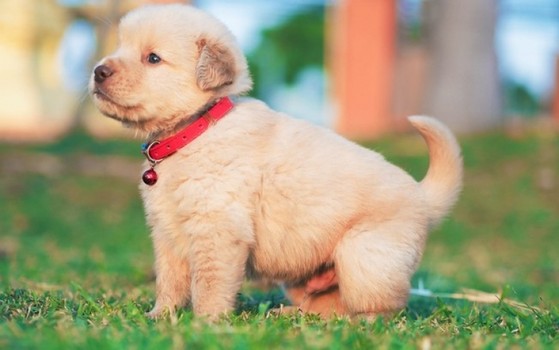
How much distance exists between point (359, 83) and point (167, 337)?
14208mm

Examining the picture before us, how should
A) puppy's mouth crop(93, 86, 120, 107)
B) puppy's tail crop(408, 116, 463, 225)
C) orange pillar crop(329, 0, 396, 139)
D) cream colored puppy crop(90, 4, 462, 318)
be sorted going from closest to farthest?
cream colored puppy crop(90, 4, 462, 318), puppy's mouth crop(93, 86, 120, 107), puppy's tail crop(408, 116, 463, 225), orange pillar crop(329, 0, 396, 139)

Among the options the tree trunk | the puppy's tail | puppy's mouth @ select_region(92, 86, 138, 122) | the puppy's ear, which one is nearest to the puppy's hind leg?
the puppy's tail

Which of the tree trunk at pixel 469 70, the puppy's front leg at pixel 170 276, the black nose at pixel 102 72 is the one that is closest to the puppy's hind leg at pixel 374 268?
the puppy's front leg at pixel 170 276

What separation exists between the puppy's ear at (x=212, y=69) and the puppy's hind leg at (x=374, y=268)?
890 mm

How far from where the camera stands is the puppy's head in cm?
370

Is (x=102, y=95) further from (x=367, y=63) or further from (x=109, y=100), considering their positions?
(x=367, y=63)

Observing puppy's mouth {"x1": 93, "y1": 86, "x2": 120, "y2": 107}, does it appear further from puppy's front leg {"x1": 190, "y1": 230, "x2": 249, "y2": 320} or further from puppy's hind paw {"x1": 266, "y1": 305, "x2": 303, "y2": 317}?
puppy's hind paw {"x1": 266, "y1": 305, "x2": 303, "y2": 317}

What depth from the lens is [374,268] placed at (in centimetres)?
369

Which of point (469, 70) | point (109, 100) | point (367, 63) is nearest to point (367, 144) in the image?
point (469, 70)

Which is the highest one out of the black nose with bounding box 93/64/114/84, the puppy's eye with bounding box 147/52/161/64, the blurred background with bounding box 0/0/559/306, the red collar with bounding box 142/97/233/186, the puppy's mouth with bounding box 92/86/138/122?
the puppy's eye with bounding box 147/52/161/64

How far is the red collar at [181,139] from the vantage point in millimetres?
3756

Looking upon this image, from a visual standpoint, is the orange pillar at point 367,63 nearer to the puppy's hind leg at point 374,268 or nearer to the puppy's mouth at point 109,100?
the puppy's hind leg at point 374,268

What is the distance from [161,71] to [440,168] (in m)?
1.45

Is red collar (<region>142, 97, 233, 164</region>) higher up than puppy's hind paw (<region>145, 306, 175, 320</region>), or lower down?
higher up
